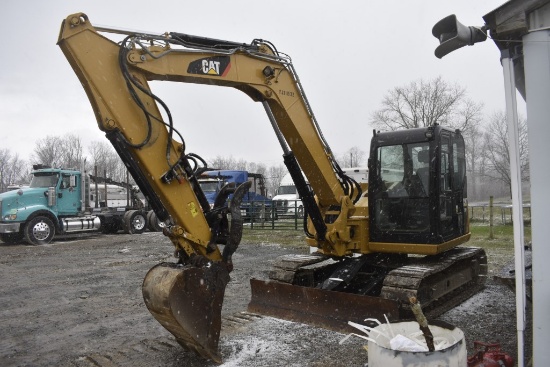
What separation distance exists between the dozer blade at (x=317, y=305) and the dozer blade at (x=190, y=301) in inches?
66.8

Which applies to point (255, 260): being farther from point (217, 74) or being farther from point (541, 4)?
point (541, 4)

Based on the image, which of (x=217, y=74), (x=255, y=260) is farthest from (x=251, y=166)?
A: (x=217, y=74)

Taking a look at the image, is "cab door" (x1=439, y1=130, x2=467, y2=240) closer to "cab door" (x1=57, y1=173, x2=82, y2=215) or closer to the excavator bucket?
the excavator bucket

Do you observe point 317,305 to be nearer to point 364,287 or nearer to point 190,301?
point 364,287

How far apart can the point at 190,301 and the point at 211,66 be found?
2.50m

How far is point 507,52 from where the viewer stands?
3766 mm

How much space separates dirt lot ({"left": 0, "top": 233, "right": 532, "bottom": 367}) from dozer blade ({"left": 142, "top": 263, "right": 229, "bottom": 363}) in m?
0.34

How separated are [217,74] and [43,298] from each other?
207 inches

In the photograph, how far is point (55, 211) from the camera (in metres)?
17.4

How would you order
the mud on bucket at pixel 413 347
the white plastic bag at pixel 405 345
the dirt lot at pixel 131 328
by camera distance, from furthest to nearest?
the dirt lot at pixel 131 328 < the white plastic bag at pixel 405 345 < the mud on bucket at pixel 413 347

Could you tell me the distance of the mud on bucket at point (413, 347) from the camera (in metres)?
2.74

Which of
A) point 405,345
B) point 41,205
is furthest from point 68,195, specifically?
point 405,345

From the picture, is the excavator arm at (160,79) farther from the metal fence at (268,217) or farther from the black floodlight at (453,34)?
the metal fence at (268,217)

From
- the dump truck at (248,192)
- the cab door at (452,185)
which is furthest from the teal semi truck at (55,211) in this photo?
the cab door at (452,185)
